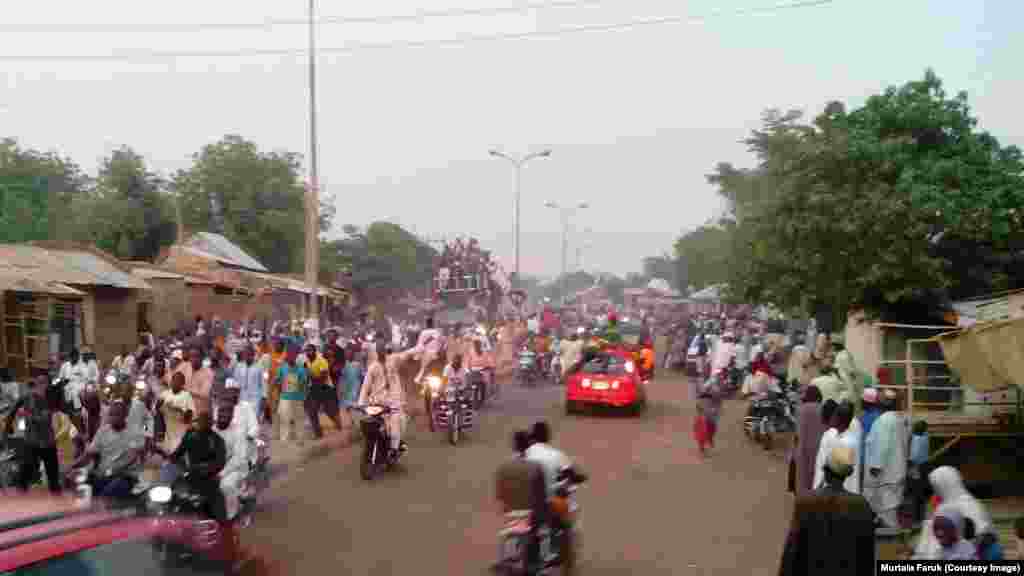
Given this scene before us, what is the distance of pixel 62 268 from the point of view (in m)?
21.3

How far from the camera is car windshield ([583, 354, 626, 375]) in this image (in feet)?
64.2

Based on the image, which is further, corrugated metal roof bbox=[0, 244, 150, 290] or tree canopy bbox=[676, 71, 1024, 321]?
corrugated metal roof bbox=[0, 244, 150, 290]

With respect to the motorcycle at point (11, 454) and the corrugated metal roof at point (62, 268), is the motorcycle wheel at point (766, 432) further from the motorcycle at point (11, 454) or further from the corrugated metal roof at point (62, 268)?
the corrugated metal roof at point (62, 268)

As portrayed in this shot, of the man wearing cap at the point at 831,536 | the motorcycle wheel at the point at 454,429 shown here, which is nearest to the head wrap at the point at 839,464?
the man wearing cap at the point at 831,536

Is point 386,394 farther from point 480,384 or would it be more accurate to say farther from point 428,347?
point 480,384

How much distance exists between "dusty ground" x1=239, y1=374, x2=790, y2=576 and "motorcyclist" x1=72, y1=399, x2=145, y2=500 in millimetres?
1440

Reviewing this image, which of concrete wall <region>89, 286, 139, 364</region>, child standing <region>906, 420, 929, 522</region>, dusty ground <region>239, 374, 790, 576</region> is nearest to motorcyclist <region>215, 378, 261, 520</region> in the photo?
dusty ground <region>239, 374, 790, 576</region>

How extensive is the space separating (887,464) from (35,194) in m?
53.2

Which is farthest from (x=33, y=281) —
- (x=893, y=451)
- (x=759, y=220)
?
(x=893, y=451)

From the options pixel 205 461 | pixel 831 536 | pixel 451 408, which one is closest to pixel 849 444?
pixel 831 536

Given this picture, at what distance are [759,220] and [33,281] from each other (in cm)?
1441

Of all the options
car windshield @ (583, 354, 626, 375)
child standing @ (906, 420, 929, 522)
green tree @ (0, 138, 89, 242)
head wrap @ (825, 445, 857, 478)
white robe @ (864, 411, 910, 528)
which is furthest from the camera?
green tree @ (0, 138, 89, 242)

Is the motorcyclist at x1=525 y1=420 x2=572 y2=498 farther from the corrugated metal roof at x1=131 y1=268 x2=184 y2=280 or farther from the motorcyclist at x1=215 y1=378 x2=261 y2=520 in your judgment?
the corrugated metal roof at x1=131 y1=268 x2=184 y2=280

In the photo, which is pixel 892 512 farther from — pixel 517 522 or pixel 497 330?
pixel 497 330
